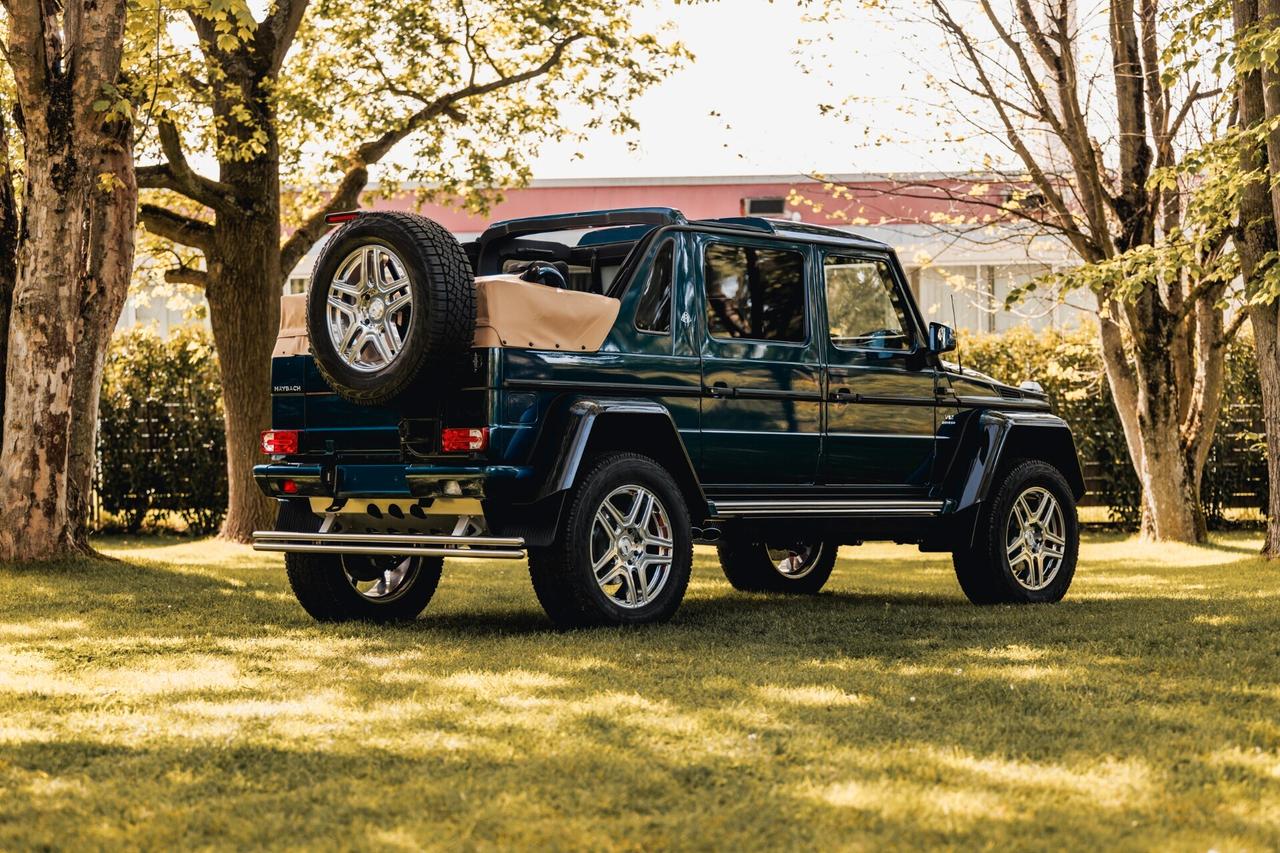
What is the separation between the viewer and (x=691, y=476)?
326 inches

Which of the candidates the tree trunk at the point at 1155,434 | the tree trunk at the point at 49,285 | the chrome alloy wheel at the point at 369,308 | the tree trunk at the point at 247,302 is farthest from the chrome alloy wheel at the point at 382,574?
the tree trunk at the point at 1155,434

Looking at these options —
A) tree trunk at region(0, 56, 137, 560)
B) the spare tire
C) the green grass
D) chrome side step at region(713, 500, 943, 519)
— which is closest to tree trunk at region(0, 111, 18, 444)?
tree trunk at region(0, 56, 137, 560)

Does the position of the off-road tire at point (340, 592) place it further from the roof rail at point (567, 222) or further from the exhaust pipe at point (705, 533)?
the roof rail at point (567, 222)

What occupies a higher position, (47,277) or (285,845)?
(47,277)

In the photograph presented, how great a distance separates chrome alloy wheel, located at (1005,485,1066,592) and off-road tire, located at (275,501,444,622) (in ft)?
11.4

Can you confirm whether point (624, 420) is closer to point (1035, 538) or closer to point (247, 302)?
point (1035, 538)

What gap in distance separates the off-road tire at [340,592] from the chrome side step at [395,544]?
1.26 feet

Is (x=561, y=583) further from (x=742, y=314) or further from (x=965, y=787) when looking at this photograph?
(x=965, y=787)

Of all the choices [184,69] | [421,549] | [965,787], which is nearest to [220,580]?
[421,549]

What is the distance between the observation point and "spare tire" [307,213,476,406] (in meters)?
7.38

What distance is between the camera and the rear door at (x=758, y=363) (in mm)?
8609

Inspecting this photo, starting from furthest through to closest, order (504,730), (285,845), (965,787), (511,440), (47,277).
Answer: (47,277), (511,440), (504,730), (965,787), (285,845)

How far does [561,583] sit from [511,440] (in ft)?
2.41

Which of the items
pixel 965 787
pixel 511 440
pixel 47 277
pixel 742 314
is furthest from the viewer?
pixel 47 277
